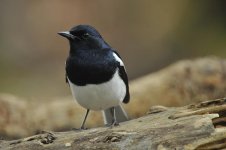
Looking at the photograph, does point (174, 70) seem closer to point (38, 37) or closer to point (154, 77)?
point (154, 77)

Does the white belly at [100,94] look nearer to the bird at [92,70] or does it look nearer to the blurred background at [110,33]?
the bird at [92,70]

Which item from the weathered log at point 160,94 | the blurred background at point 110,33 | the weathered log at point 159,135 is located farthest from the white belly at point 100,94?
the blurred background at point 110,33

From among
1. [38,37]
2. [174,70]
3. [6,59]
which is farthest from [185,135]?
[38,37]

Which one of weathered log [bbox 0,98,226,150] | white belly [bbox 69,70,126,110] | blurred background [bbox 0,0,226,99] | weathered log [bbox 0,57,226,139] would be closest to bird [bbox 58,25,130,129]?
white belly [bbox 69,70,126,110]

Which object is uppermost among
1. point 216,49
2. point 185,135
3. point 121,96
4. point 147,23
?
point 147,23

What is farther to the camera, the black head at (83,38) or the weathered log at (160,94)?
the weathered log at (160,94)

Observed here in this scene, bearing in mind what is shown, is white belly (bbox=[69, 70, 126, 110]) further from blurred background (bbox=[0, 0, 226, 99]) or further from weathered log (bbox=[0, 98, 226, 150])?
blurred background (bbox=[0, 0, 226, 99])

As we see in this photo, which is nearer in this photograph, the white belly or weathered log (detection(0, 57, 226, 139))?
the white belly
